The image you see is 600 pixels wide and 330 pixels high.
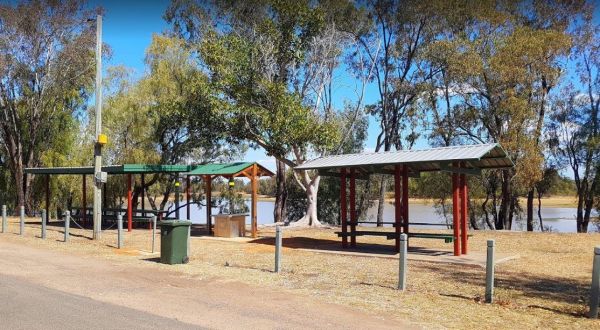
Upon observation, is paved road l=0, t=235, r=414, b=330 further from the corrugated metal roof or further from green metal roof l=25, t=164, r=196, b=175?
green metal roof l=25, t=164, r=196, b=175

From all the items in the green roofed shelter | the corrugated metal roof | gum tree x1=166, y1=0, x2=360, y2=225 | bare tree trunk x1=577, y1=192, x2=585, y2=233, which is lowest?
bare tree trunk x1=577, y1=192, x2=585, y2=233

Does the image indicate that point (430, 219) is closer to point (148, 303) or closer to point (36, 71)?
point (36, 71)

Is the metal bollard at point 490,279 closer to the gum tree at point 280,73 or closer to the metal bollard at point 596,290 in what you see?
the metal bollard at point 596,290

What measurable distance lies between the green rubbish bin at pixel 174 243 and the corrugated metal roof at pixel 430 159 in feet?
18.0

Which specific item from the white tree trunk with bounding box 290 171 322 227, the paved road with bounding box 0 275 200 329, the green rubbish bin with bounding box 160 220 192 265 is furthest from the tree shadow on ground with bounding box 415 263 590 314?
the white tree trunk with bounding box 290 171 322 227

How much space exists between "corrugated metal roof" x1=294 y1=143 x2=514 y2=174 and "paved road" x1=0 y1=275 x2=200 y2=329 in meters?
8.91

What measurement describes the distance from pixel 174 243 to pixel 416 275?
536 centimetres

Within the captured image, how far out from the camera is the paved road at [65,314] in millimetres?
6578

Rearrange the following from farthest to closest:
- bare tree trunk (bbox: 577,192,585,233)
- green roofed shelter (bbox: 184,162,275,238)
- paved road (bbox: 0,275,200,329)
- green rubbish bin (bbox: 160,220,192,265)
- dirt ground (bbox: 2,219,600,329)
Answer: bare tree trunk (bbox: 577,192,585,233), green roofed shelter (bbox: 184,162,275,238), green rubbish bin (bbox: 160,220,192,265), dirt ground (bbox: 2,219,600,329), paved road (bbox: 0,275,200,329)

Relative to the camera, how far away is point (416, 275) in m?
11.2

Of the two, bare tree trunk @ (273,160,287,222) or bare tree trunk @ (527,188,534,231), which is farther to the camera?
bare tree trunk @ (527,188,534,231)

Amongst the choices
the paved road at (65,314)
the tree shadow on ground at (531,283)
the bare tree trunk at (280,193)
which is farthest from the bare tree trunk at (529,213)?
the paved road at (65,314)

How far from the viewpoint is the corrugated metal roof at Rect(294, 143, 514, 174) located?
45.3 feet

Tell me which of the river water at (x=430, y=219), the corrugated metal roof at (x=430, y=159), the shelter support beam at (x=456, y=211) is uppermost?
the corrugated metal roof at (x=430, y=159)
